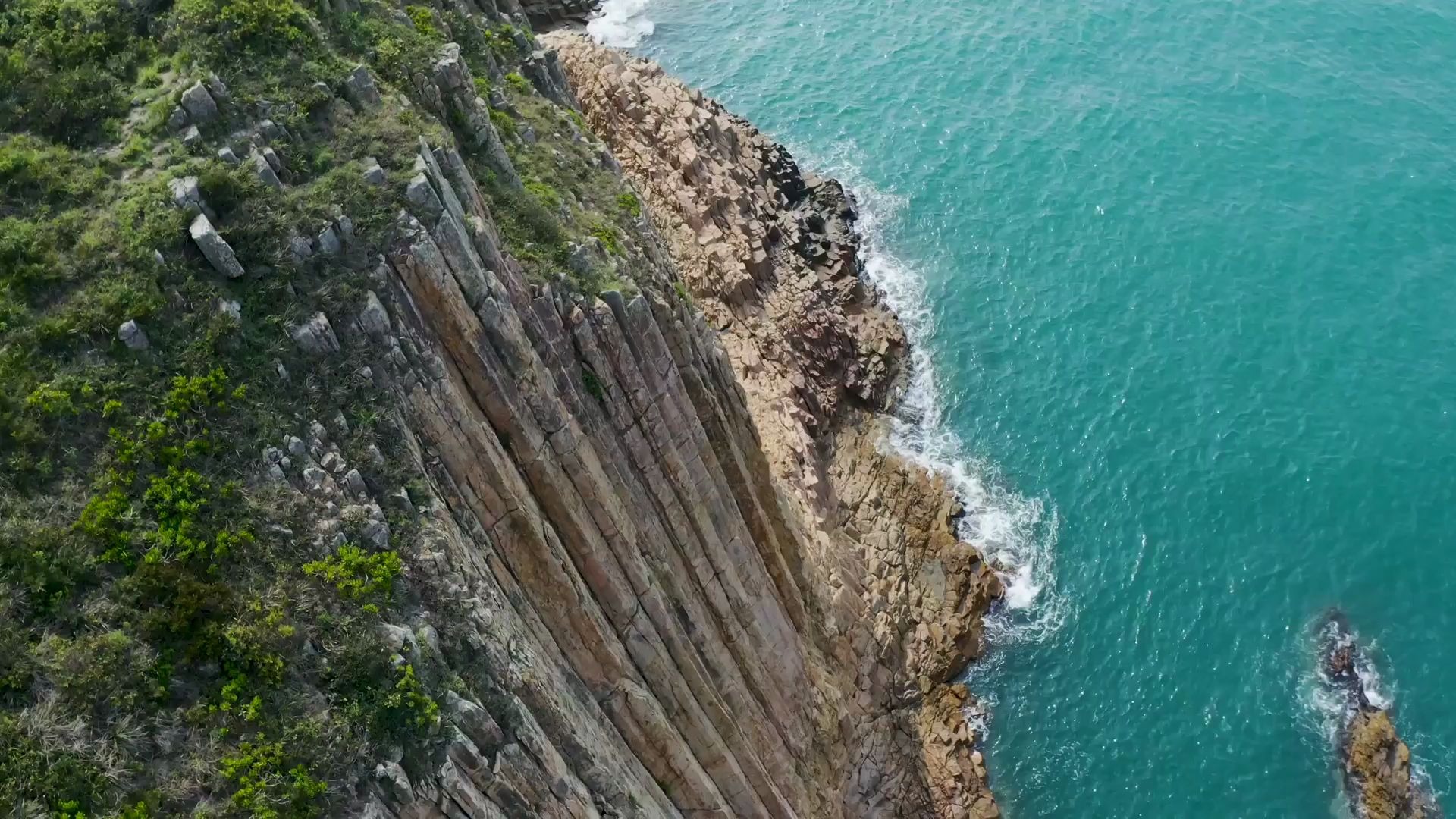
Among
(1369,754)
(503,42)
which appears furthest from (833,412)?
(1369,754)

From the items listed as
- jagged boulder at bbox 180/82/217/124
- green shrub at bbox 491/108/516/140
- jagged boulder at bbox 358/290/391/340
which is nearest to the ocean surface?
green shrub at bbox 491/108/516/140

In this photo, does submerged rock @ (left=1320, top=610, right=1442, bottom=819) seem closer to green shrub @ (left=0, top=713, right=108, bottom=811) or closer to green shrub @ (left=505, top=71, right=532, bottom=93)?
green shrub @ (left=505, top=71, right=532, bottom=93)

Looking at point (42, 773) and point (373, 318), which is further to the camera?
point (373, 318)

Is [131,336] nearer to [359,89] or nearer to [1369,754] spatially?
[359,89]

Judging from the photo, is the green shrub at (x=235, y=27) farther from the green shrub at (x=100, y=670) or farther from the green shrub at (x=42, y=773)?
the green shrub at (x=42, y=773)

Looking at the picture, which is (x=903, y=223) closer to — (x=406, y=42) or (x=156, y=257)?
(x=406, y=42)
